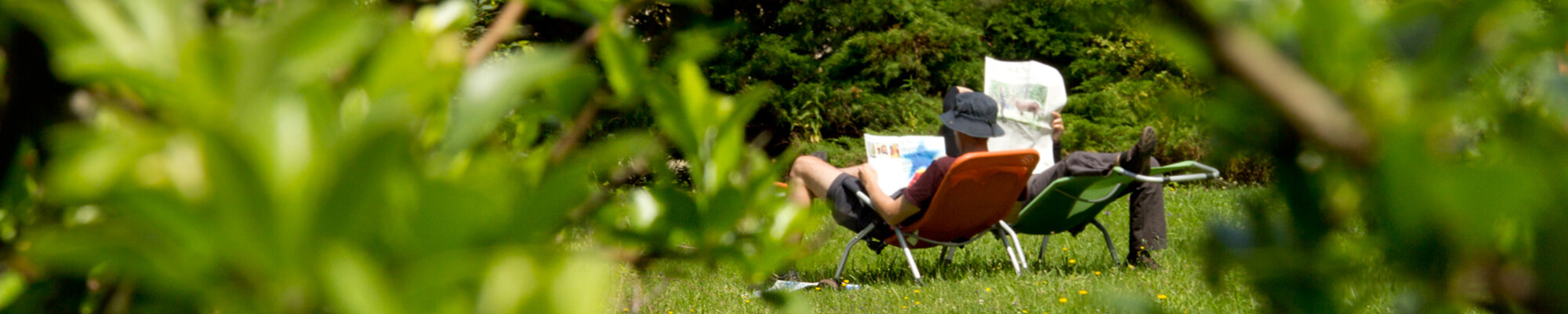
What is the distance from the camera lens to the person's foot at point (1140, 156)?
15.2 ft

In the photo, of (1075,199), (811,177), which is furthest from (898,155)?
(1075,199)

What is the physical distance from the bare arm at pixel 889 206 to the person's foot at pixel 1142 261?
4.29ft

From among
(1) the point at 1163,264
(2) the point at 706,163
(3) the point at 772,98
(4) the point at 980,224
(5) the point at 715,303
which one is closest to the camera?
(2) the point at 706,163

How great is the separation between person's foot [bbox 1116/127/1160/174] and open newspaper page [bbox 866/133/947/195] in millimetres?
1464

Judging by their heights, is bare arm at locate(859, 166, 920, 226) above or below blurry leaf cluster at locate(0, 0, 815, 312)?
below

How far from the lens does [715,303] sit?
4.15m

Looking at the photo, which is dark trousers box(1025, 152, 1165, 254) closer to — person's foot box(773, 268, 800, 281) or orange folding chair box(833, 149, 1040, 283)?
orange folding chair box(833, 149, 1040, 283)

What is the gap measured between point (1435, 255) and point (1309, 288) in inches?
1.5

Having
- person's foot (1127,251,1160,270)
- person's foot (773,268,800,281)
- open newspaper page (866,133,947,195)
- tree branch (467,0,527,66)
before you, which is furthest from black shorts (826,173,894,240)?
tree branch (467,0,527,66)

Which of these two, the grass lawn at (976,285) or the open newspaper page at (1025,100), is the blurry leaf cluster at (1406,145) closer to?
the grass lawn at (976,285)

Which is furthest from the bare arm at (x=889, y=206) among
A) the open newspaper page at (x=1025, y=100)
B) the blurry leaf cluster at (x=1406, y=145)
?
the blurry leaf cluster at (x=1406, y=145)

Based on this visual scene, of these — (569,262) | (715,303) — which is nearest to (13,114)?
(569,262)

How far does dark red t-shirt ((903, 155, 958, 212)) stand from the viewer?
4570 mm

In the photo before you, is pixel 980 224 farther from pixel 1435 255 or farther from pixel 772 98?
pixel 772 98
